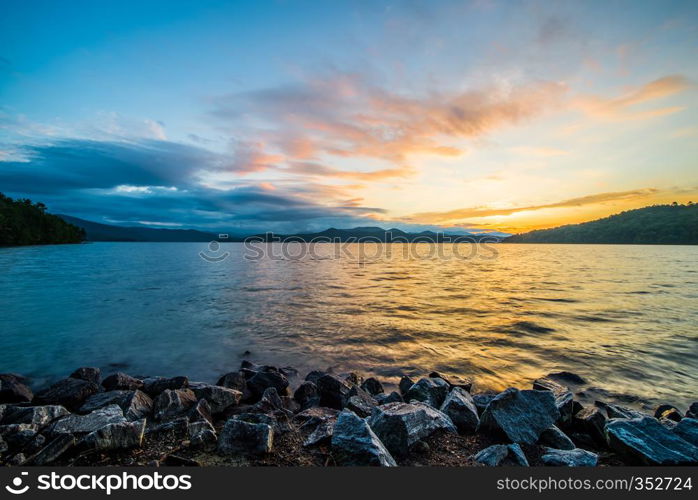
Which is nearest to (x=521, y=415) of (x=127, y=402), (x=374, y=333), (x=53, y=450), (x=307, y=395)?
(x=307, y=395)

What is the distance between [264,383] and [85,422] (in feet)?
12.7

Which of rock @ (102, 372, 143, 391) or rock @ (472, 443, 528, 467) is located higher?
rock @ (472, 443, 528, 467)

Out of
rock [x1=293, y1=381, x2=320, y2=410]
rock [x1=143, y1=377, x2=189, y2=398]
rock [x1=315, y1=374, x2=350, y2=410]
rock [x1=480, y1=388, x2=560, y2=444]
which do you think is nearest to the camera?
rock [x1=480, y1=388, x2=560, y2=444]

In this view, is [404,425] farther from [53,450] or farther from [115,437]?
[53,450]

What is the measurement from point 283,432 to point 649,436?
5.57m

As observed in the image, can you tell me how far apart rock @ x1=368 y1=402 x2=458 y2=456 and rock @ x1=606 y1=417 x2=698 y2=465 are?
2.38 metres

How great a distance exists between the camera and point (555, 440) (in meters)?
5.18

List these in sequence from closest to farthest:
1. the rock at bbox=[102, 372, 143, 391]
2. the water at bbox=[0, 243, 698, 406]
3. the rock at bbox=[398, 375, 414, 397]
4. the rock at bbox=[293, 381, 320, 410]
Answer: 1. the rock at bbox=[293, 381, 320, 410]
2. the rock at bbox=[102, 372, 143, 391]
3. the rock at bbox=[398, 375, 414, 397]
4. the water at bbox=[0, 243, 698, 406]

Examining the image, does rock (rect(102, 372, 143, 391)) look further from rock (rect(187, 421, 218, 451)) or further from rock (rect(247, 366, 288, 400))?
rock (rect(187, 421, 218, 451))

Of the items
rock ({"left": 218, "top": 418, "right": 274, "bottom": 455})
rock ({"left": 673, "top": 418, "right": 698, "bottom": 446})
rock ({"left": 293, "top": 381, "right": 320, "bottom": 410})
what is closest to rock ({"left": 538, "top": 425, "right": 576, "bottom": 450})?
rock ({"left": 673, "top": 418, "right": 698, "bottom": 446})

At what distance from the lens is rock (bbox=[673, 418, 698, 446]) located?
4.64 m

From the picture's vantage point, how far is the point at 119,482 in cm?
369

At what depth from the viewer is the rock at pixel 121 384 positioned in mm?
8102

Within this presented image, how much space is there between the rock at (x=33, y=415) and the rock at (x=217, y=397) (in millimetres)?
2387
